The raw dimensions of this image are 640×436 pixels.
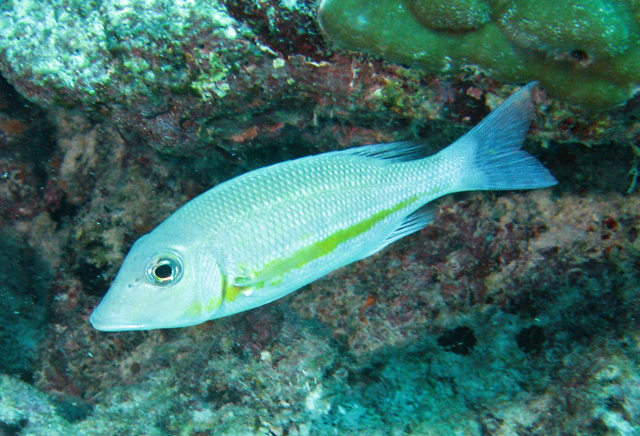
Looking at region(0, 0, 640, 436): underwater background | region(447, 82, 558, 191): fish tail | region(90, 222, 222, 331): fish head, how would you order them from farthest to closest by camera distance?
region(447, 82, 558, 191): fish tail
region(0, 0, 640, 436): underwater background
region(90, 222, 222, 331): fish head

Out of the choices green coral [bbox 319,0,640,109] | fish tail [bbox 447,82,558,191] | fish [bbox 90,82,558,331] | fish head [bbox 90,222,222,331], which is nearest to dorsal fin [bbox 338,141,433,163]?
fish [bbox 90,82,558,331]

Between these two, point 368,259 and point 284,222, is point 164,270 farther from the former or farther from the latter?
point 368,259

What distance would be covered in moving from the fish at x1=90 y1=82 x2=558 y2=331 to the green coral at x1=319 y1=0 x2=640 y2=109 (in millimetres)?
233

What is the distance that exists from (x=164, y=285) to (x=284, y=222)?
0.87m

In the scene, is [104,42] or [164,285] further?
[104,42]

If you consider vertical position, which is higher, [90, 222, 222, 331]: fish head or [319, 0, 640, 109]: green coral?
[319, 0, 640, 109]: green coral

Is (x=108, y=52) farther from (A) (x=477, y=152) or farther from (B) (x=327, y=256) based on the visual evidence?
(A) (x=477, y=152)

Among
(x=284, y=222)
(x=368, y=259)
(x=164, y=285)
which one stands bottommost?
(x=368, y=259)

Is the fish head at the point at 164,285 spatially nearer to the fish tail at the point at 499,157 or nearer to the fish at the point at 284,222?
the fish at the point at 284,222

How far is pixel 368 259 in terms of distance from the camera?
3.47 meters

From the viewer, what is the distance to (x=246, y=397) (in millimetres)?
2910

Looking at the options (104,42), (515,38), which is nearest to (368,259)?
(515,38)

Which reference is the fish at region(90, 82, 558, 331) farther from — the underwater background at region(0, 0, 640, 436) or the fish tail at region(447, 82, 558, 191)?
the underwater background at region(0, 0, 640, 436)

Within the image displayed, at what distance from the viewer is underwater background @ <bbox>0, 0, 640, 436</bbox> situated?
2.23m
